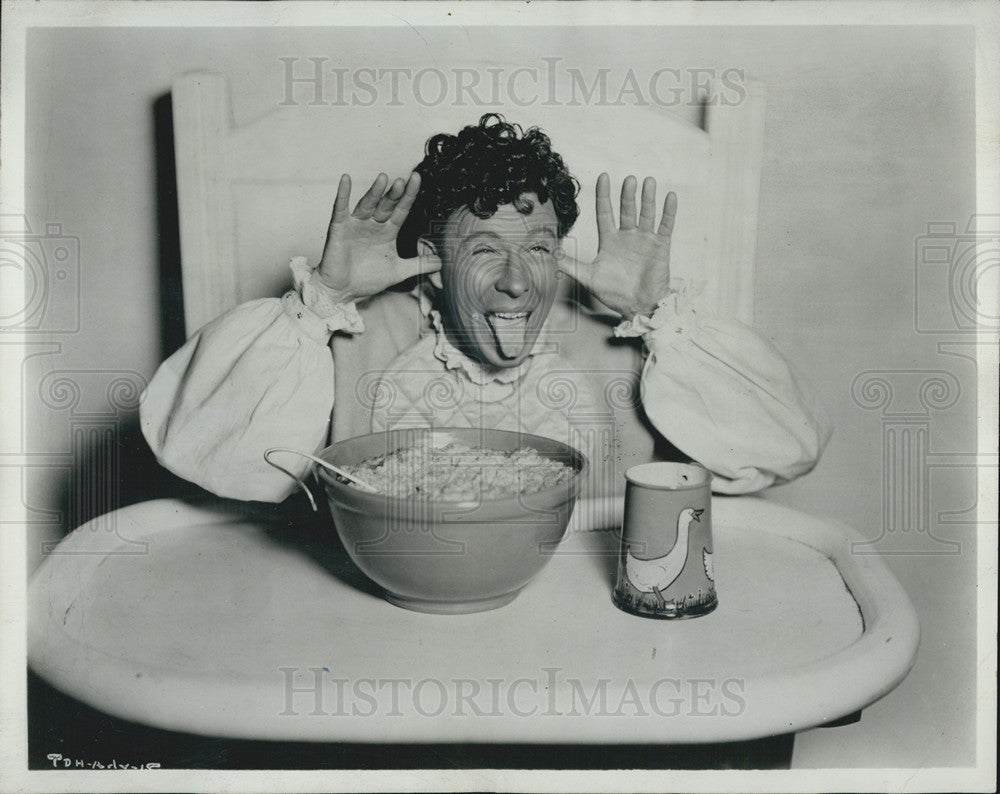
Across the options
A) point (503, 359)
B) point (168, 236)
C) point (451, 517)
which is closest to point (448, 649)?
point (451, 517)

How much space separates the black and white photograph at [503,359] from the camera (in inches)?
29.9

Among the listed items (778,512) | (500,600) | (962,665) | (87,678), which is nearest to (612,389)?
(778,512)

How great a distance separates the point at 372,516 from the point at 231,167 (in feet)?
1.66

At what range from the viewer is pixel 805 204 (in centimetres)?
106

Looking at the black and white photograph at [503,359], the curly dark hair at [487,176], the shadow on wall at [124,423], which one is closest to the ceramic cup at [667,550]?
the black and white photograph at [503,359]

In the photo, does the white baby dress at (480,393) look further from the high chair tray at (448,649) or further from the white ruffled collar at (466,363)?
the high chair tray at (448,649)

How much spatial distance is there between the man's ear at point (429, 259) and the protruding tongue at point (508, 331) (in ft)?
0.25

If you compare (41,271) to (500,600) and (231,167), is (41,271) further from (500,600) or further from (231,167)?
(500,600)

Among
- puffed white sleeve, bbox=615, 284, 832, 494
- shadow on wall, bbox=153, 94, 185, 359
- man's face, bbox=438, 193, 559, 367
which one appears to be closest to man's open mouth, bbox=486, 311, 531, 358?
man's face, bbox=438, 193, 559, 367

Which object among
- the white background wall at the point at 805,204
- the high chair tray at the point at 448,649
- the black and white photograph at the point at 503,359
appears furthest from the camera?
the white background wall at the point at 805,204

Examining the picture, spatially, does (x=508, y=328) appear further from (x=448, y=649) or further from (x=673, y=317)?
(x=448, y=649)

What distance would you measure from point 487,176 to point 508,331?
149mm

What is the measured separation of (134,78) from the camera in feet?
3.47

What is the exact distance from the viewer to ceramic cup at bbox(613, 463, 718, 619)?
74 cm
